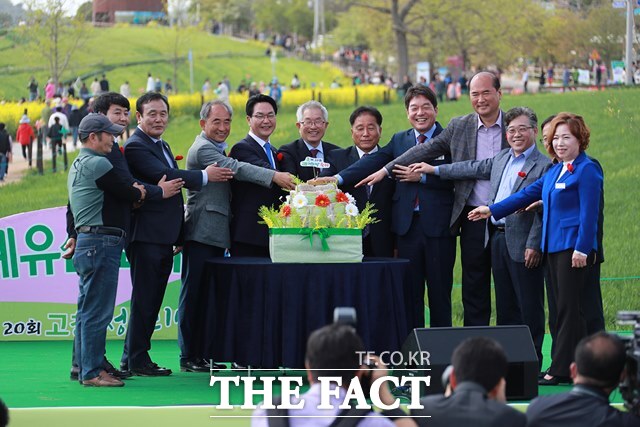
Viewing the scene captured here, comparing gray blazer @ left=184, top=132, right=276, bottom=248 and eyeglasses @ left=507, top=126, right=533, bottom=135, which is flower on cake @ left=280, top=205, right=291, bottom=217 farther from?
eyeglasses @ left=507, top=126, right=533, bottom=135

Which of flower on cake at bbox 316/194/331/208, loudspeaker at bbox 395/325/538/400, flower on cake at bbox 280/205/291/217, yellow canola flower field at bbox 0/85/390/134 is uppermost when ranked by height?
yellow canola flower field at bbox 0/85/390/134

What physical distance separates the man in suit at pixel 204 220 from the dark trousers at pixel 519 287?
53.1 inches

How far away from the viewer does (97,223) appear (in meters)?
6.82

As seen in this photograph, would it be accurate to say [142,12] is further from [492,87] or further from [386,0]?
[492,87]

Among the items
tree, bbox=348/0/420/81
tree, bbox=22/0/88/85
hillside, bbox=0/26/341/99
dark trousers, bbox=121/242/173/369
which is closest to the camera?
dark trousers, bbox=121/242/173/369

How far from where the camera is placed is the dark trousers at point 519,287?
7277 mm

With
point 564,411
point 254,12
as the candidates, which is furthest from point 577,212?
point 254,12

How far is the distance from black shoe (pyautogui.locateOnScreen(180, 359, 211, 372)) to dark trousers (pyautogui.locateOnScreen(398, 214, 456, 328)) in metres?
1.36

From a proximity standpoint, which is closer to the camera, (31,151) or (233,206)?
(233,206)

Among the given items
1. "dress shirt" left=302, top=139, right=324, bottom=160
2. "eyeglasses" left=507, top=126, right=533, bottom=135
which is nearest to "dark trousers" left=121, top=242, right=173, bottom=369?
"dress shirt" left=302, top=139, right=324, bottom=160

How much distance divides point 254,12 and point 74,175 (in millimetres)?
80132

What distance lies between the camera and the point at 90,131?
680 centimetres

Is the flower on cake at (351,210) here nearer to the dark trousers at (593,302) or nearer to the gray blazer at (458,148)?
the gray blazer at (458,148)

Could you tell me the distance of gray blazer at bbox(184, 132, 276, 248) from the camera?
7.41m
